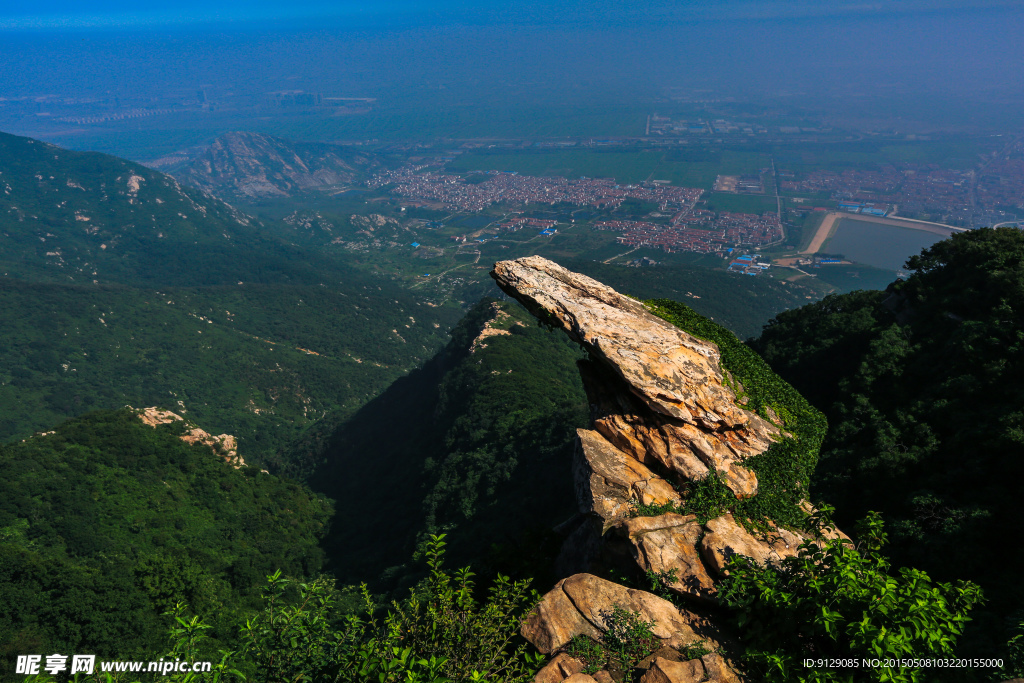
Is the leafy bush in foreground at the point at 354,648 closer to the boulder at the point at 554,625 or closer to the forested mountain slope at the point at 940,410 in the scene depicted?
the boulder at the point at 554,625

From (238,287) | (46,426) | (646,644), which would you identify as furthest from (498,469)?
(238,287)

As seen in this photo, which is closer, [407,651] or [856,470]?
[407,651]

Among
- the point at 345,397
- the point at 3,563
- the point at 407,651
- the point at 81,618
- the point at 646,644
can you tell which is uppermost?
the point at 407,651

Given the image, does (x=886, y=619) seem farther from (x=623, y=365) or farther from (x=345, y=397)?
(x=345, y=397)

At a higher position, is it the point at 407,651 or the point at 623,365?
the point at 623,365

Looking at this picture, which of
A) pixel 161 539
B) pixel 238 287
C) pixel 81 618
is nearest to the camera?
pixel 81 618

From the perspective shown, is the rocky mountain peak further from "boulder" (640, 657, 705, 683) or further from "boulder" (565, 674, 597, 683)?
"boulder" (640, 657, 705, 683)

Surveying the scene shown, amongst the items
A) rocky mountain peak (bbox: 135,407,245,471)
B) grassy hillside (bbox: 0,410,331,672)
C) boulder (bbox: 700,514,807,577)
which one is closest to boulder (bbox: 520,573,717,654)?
boulder (bbox: 700,514,807,577)

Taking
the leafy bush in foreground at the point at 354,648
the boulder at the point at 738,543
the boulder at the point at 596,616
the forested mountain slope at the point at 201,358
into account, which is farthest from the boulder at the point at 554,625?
the forested mountain slope at the point at 201,358
